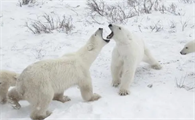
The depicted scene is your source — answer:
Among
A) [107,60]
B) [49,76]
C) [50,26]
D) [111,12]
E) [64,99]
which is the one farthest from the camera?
[111,12]

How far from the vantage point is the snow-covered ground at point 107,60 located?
169 inches

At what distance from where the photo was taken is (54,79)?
4.49 m

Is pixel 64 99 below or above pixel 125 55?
below

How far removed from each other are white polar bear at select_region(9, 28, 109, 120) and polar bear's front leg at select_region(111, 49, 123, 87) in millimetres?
383

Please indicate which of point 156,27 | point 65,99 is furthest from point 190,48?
point 65,99

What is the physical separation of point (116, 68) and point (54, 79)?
4.07ft

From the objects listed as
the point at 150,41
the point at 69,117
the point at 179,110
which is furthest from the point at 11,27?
the point at 179,110

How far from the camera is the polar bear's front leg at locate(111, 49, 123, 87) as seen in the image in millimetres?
5238

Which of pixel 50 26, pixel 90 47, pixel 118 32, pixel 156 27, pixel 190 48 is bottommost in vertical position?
pixel 50 26

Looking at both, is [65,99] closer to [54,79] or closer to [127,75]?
[54,79]

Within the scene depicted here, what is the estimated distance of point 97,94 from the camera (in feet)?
16.1

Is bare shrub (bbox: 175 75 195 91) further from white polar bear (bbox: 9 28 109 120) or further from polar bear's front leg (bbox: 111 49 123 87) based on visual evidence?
white polar bear (bbox: 9 28 109 120)

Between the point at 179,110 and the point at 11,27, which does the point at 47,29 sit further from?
the point at 179,110

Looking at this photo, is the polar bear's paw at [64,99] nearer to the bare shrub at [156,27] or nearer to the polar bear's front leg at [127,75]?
the polar bear's front leg at [127,75]
